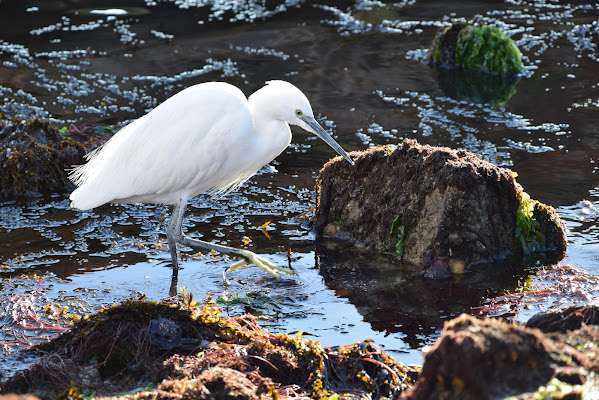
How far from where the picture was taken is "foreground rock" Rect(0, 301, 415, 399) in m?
4.19

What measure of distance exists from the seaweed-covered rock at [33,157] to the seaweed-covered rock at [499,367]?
19.5 ft

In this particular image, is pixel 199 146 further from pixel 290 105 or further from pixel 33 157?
pixel 33 157

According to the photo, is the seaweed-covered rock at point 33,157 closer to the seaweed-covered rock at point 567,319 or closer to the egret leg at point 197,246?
the egret leg at point 197,246

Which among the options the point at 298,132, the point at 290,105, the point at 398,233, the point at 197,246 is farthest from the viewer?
the point at 298,132

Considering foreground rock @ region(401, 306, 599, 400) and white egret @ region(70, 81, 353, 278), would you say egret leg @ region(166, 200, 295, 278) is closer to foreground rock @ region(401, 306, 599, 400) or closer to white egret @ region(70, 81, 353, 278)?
white egret @ region(70, 81, 353, 278)

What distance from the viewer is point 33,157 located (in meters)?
8.01

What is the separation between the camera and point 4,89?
10836mm

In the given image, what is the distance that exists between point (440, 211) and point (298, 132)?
3.76m

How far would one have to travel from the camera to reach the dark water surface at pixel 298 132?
5754mm

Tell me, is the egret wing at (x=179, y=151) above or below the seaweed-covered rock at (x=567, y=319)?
above

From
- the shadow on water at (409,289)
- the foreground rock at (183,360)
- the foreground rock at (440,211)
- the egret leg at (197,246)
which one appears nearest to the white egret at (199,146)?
the egret leg at (197,246)

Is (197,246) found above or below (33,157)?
below

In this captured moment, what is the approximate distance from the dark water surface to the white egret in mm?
587

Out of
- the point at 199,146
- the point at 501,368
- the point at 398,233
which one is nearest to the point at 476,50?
the point at 398,233
